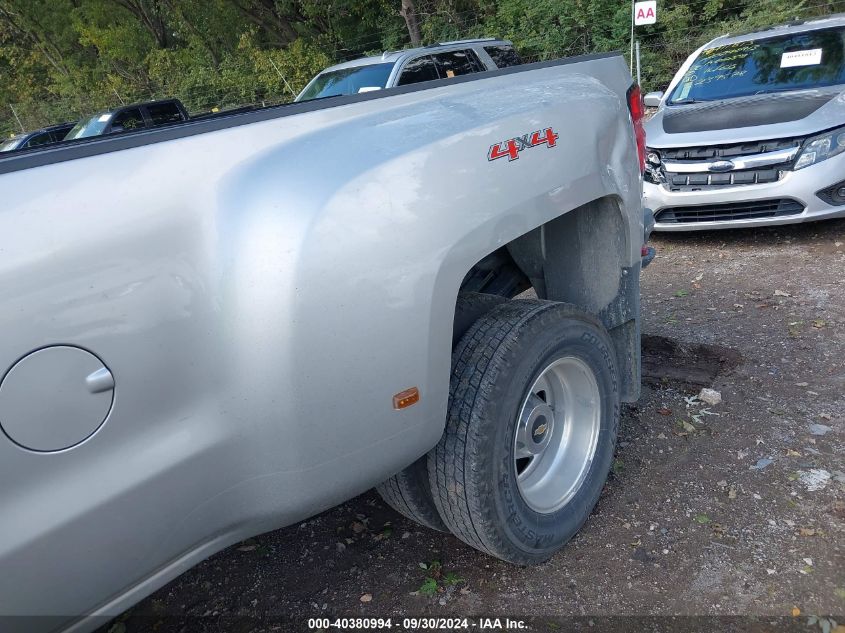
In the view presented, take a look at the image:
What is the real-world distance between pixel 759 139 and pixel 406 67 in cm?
519

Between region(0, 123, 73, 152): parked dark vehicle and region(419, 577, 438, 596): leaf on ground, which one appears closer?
region(419, 577, 438, 596): leaf on ground

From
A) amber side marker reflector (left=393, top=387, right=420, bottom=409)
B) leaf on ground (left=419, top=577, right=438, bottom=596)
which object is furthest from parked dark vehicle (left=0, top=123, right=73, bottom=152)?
amber side marker reflector (left=393, top=387, right=420, bottom=409)

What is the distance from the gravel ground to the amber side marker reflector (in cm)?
100

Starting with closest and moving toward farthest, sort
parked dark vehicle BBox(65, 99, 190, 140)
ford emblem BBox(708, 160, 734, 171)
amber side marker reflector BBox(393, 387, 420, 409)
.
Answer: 1. amber side marker reflector BBox(393, 387, 420, 409)
2. ford emblem BBox(708, 160, 734, 171)
3. parked dark vehicle BBox(65, 99, 190, 140)

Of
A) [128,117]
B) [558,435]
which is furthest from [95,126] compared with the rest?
[558,435]

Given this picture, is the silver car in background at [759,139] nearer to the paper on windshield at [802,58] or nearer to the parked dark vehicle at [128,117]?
the paper on windshield at [802,58]

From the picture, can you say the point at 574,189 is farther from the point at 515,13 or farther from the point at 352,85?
the point at 515,13

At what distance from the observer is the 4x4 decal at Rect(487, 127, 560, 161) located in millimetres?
2088

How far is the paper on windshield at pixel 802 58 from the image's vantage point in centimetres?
627

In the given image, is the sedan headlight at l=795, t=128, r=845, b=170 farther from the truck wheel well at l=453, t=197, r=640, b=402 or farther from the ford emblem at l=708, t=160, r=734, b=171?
the truck wheel well at l=453, t=197, r=640, b=402

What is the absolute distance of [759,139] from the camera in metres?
5.55

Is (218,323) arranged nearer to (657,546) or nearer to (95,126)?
(657,546)

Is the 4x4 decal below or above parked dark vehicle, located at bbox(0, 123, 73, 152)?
above

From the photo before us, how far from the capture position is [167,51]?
28094 mm
